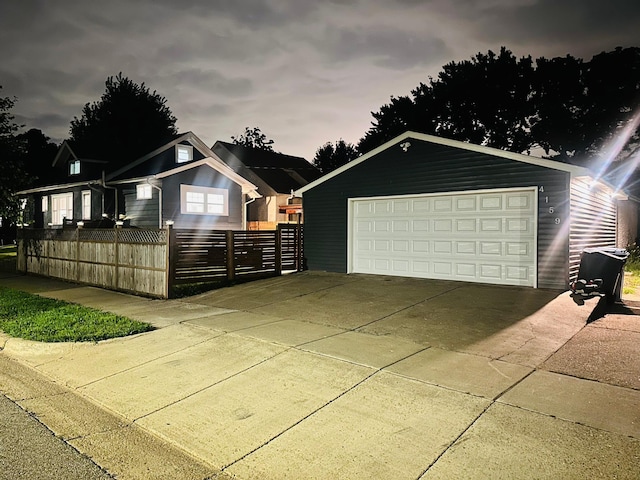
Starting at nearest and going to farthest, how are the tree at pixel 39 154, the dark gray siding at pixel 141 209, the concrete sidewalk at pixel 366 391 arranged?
the concrete sidewalk at pixel 366 391
the dark gray siding at pixel 141 209
the tree at pixel 39 154

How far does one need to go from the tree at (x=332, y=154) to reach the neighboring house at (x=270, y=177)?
68.0 feet

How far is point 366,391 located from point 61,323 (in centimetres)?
579

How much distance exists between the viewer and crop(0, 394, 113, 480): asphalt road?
125 inches

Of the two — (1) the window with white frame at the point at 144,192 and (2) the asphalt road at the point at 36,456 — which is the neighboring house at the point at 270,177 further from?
(2) the asphalt road at the point at 36,456

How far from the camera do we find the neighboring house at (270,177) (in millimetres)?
28062

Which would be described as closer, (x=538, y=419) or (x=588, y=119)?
(x=538, y=419)

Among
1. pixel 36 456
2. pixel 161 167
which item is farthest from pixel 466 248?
pixel 161 167

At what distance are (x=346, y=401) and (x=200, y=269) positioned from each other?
784 cm

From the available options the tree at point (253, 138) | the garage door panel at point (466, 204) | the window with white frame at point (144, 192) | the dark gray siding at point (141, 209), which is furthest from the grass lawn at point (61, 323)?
the tree at point (253, 138)

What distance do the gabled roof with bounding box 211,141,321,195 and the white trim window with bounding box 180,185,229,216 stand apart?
25.3 feet

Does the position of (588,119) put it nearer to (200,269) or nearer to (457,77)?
(457,77)

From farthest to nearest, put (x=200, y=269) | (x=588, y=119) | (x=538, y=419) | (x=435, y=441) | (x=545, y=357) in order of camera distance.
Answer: (x=588, y=119)
(x=200, y=269)
(x=545, y=357)
(x=538, y=419)
(x=435, y=441)

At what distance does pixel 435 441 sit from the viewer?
351 centimetres

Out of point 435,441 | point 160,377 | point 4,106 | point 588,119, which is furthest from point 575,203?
point 588,119
